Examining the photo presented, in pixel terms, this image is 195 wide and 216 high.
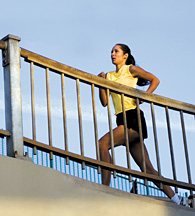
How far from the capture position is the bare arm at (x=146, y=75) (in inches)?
228

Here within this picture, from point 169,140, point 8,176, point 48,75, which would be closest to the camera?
point 8,176

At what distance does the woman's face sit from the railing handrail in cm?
99

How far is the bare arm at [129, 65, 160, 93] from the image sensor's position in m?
5.80

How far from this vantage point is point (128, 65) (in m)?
6.04

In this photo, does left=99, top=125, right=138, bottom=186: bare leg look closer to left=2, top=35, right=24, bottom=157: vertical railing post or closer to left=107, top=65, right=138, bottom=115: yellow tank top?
left=107, top=65, right=138, bottom=115: yellow tank top

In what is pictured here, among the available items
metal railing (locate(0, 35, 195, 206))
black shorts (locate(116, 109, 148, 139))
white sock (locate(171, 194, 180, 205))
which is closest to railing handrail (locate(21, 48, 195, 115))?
metal railing (locate(0, 35, 195, 206))

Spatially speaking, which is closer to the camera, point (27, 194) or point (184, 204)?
point (27, 194)

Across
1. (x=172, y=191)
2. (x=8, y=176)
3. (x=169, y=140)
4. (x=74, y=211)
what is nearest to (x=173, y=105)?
(x=169, y=140)

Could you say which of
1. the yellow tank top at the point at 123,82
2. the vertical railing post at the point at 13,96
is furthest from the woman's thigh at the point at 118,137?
the vertical railing post at the point at 13,96

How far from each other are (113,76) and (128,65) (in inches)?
7.1

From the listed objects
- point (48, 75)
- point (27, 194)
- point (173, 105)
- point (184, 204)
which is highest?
point (48, 75)

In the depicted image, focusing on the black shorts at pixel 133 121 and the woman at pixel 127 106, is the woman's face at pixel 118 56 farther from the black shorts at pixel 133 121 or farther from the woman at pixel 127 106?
the black shorts at pixel 133 121

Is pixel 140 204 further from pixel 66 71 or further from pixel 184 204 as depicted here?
pixel 66 71

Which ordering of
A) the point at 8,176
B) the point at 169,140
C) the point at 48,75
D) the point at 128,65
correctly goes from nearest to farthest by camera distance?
the point at 8,176 < the point at 48,75 < the point at 169,140 < the point at 128,65
